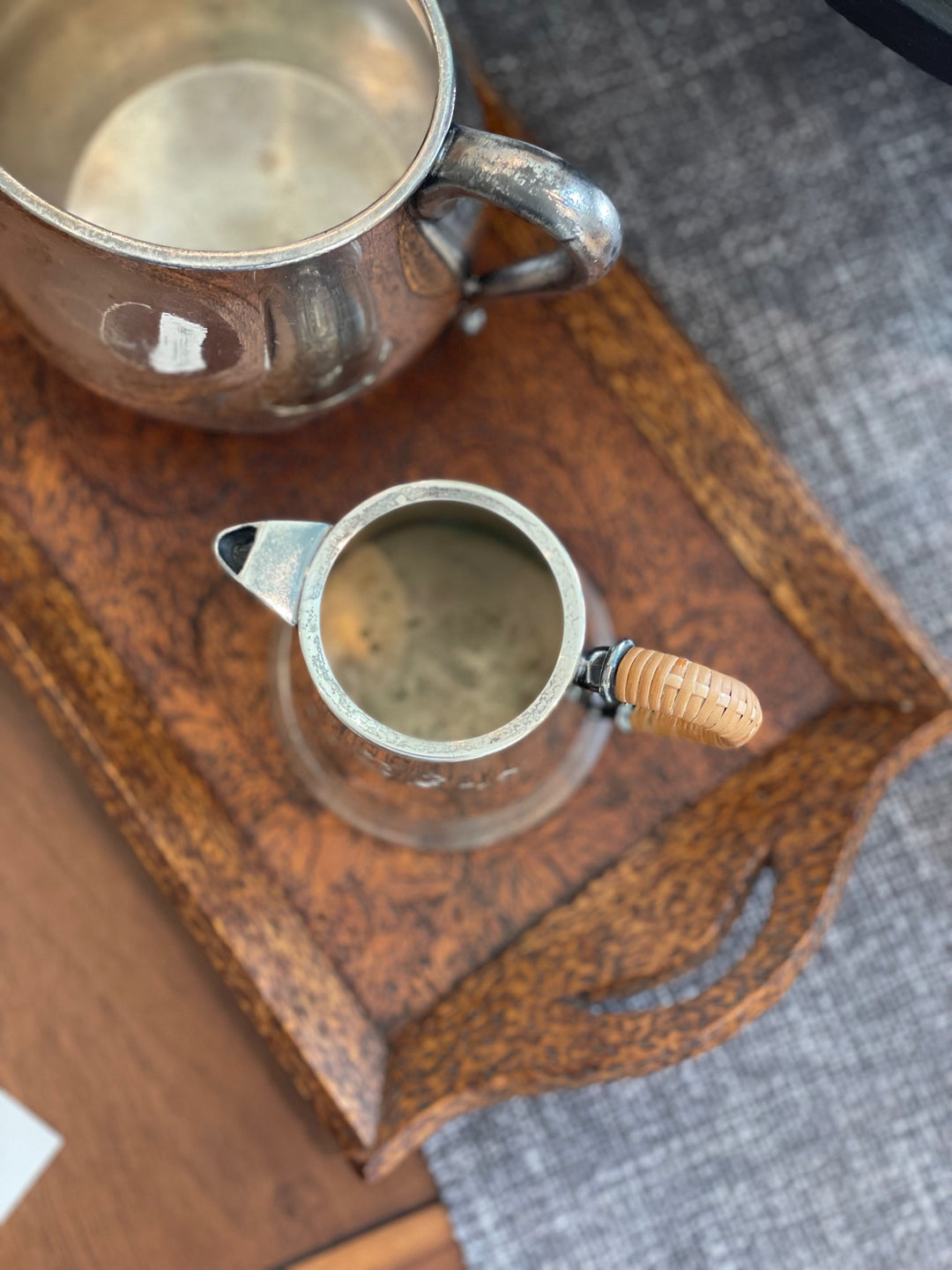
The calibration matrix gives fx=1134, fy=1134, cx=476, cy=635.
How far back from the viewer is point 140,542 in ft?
1.56

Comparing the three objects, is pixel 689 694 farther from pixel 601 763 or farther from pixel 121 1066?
pixel 121 1066

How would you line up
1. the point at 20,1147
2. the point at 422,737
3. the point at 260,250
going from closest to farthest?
the point at 260,250
the point at 422,737
the point at 20,1147

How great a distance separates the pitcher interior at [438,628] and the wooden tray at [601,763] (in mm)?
66

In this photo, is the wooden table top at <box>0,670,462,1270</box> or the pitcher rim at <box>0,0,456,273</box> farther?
the wooden table top at <box>0,670,462,1270</box>

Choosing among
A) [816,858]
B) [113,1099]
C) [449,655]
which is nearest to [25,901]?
[113,1099]

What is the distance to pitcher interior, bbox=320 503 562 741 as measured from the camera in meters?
0.42

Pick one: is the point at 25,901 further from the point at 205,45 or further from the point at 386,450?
the point at 205,45

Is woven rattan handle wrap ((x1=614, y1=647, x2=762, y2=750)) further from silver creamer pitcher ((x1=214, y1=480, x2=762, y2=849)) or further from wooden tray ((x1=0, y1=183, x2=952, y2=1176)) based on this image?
wooden tray ((x1=0, y1=183, x2=952, y2=1176))

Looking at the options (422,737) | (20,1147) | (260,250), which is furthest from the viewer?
(20,1147)

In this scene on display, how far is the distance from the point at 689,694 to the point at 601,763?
0.52 feet

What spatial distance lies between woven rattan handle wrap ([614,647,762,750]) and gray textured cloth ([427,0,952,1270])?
0.88 feet

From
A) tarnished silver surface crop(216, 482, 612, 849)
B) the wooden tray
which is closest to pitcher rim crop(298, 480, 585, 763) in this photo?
tarnished silver surface crop(216, 482, 612, 849)

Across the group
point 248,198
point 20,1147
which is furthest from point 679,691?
point 20,1147

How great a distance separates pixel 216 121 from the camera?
0.46 m
